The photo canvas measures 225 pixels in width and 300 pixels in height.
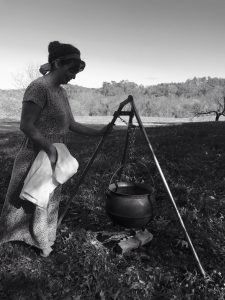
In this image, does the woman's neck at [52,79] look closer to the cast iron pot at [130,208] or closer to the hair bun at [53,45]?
the hair bun at [53,45]

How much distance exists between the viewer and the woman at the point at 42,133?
3299mm

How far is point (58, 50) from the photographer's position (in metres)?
3.33

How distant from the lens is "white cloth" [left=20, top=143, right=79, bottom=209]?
3.35 metres

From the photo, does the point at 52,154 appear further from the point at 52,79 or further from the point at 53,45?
the point at 53,45

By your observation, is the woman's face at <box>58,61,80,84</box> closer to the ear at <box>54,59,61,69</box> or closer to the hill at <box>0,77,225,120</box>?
the ear at <box>54,59,61,69</box>

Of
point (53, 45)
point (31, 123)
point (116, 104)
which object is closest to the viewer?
point (31, 123)

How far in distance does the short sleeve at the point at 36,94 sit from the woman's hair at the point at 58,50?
34 centimetres

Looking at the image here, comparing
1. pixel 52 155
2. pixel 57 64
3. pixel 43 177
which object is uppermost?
pixel 57 64

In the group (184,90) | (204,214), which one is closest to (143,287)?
(204,214)

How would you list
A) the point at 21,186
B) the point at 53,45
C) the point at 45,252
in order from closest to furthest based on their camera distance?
the point at 53,45 < the point at 21,186 < the point at 45,252

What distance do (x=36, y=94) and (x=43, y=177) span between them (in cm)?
87

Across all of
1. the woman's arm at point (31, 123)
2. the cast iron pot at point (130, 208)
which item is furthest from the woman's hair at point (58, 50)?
the cast iron pot at point (130, 208)

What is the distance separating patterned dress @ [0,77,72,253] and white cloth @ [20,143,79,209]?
0.77ft

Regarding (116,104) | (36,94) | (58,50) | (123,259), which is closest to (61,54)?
(58,50)
